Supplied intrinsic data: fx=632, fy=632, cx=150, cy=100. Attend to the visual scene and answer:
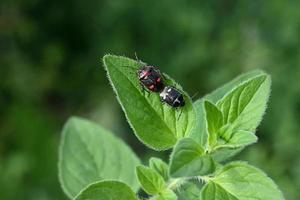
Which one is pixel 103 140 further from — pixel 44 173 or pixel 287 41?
pixel 287 41

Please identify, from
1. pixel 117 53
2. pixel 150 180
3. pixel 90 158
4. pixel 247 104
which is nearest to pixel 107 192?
pixel 150 180

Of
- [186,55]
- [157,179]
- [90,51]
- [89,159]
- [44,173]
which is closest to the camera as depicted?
[157,179]

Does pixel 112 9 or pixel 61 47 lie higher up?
pixel 112 9

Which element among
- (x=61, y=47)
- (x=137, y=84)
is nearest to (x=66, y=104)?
(x=61, y=47)

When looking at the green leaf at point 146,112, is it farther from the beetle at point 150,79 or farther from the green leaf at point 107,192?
the green leaf at point 107,192

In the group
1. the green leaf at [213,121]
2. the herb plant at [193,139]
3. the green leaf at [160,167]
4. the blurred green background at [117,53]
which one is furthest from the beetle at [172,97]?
the blurred green background at [117,53]

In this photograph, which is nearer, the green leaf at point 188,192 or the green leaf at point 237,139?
the green leaf at point 237,139

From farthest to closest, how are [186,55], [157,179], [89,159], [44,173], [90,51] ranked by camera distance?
[90,51] → [186,55] → [44,173] → [89,159] → [157,179]
